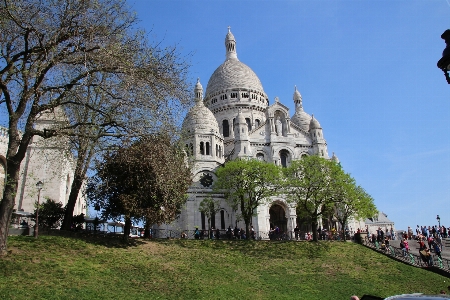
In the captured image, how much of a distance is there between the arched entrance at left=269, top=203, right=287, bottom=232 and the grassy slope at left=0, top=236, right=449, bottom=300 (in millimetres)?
17729

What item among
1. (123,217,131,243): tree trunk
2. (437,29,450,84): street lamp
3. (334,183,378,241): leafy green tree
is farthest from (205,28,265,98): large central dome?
(437,29,450,84): street lamp

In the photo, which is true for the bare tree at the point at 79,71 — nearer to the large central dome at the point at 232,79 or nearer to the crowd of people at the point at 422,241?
the crowd of people at the point at 422,241

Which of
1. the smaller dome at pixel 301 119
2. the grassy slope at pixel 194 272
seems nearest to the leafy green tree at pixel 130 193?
the grassy slope at pixel 194 272

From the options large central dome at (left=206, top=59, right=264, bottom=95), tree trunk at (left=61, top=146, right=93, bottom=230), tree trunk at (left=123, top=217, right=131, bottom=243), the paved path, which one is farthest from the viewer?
large central dome at (left=206, top=59, right=264, bottom=95)

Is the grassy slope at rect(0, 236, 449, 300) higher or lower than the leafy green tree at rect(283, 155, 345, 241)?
lower

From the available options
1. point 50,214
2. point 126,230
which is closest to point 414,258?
point 126,230

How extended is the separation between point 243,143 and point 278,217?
9532 millimetres

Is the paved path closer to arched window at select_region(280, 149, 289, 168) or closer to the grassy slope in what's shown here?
the grassy slope

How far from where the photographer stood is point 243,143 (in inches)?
1804

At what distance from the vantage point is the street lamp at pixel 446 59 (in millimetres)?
5852

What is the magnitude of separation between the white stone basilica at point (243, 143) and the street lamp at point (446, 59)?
1207 inches

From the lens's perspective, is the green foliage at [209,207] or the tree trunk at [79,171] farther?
the green foliage at [209,207]

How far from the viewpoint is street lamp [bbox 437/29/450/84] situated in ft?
19.2

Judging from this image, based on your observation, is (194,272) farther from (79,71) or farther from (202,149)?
Result: (202,149)
